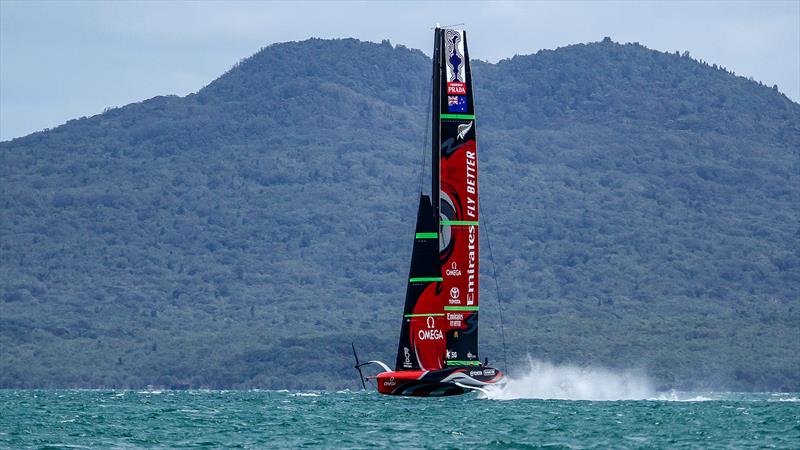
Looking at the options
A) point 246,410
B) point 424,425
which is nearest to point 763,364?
point 246,410

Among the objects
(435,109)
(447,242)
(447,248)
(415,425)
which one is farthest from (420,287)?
(415,425)

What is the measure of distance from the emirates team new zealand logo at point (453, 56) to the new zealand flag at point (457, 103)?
28.3 inches

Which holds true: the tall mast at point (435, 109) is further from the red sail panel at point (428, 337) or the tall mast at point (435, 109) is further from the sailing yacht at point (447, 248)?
the red sail panel at point (428, 337)

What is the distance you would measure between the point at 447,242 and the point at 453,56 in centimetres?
775

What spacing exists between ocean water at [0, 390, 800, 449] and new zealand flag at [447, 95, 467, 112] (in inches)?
489

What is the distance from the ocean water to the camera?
57.4 meters

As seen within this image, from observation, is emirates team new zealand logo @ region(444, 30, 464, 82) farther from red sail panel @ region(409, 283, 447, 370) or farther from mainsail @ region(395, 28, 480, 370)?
red sail panel @ region(409, 283, 447, 370)

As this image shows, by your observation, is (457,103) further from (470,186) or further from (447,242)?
(447,242)

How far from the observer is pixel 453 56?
7581 cm

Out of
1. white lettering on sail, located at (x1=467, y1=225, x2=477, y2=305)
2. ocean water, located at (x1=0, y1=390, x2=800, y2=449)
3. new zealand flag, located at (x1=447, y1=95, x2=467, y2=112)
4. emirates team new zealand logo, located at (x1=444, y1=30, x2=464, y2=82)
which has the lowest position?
ocean water, located at (x1=0, y1=390, x2=800, y2=449)

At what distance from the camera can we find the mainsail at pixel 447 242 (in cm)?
7488

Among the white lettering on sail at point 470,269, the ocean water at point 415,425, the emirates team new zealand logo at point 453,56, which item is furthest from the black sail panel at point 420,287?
the emirates team new zealand logo at point 453,56

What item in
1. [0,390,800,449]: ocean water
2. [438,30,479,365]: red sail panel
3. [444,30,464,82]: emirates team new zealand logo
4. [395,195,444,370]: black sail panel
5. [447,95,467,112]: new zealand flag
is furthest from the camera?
[447,95,467,112]: new zealand flag

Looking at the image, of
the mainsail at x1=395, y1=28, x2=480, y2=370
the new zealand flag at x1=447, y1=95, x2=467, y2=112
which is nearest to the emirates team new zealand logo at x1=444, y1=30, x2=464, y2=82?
the mainsail at x1=395, y1=28, x2=480, y2=370
